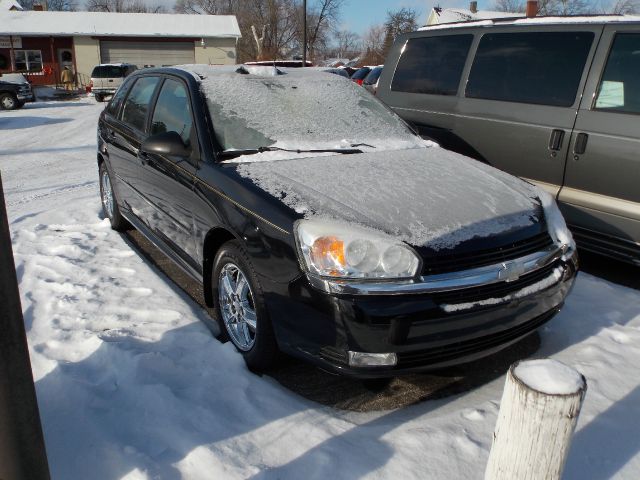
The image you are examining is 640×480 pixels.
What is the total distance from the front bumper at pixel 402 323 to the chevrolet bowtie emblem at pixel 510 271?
0.12ft

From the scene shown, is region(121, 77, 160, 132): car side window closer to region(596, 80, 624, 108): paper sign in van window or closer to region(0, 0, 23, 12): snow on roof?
region(596, 80, 624, 108): paper sign in van window

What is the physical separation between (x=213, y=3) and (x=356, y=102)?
68.4m

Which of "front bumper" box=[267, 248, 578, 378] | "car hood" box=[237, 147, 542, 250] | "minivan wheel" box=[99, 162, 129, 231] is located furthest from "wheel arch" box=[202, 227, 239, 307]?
"minivan wheel" box=[99, 162, 129, 231]

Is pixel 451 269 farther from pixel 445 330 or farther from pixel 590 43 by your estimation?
pixel 590 43

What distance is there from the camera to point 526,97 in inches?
184

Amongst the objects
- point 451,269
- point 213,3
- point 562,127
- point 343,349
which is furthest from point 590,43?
point 213,3

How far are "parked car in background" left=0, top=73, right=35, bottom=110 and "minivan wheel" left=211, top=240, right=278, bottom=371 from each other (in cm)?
2093

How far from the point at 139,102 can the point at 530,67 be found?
129 inches

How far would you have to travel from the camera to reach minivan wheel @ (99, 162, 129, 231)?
516cm

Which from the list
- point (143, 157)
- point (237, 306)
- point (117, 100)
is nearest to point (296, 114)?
point (143, 157)

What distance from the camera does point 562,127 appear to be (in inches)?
171

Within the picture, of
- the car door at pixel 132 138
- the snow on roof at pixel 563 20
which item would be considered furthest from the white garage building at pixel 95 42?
the car door at pixel 132 138

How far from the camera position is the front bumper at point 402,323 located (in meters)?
2.32

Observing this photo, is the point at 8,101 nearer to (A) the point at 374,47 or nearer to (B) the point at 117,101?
(B) the point at 117,101
